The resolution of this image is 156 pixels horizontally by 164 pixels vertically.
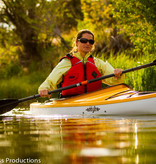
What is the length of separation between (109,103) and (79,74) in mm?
794

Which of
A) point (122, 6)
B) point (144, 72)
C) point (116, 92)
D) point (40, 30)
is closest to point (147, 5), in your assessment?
point (122, 6)

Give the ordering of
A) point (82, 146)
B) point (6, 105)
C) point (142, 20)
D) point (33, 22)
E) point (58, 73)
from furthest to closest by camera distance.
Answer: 1. point (33, 22)
2. point (142, 20)
3. point (6, 105)
4. point (58, 73)
5. point (82, 146)

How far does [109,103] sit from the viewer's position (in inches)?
230

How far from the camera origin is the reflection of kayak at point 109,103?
554 centimetres

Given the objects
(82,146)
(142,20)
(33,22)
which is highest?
(33,22)

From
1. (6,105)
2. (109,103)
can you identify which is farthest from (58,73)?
(6,105)

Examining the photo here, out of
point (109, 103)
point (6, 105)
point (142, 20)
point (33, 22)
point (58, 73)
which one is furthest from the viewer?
point (33, 22)

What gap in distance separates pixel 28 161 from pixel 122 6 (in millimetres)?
6836

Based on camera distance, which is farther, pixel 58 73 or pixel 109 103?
pixel 58 73

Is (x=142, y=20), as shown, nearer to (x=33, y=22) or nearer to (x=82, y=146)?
(x=82, y=146)

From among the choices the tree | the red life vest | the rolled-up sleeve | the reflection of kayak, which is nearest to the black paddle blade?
the reflection of kayak

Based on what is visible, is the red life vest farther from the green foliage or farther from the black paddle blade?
the green foliage

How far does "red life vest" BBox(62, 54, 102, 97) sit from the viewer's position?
248 inches

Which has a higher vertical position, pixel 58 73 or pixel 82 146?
pixel 58 73
